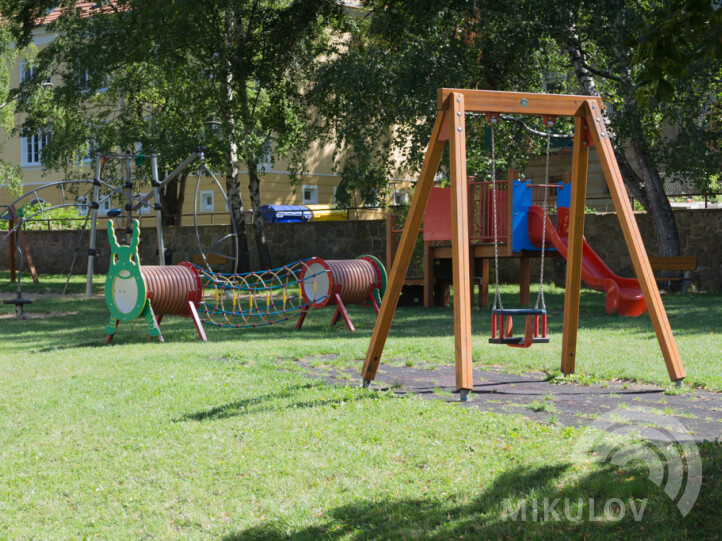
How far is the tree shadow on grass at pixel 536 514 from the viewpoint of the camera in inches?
146

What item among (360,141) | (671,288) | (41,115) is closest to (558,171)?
(671,288)

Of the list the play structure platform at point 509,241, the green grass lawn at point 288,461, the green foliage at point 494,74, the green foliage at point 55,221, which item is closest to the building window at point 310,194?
the green foliage at point 55,221

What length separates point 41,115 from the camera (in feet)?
77.1

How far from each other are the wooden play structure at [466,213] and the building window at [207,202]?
2894 cm

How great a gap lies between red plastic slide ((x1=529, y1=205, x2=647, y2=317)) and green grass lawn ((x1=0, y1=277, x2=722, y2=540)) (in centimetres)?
470

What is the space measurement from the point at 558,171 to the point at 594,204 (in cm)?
736

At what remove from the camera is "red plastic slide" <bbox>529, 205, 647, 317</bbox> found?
523 inches

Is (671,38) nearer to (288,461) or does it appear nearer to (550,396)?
(550,396)

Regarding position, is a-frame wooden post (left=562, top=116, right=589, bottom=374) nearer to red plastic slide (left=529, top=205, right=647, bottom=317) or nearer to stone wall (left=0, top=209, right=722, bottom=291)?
red plastic slide (left=529, top=205, right=647, bottom=317)

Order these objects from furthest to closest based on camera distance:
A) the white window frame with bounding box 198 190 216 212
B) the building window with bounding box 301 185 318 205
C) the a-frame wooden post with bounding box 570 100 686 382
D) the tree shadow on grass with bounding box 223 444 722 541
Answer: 1. the building window with bounding box 301 185 318 205
2. the white window frame with bounding box 198 190 216 212
3. the a-frame wooden post with bounding box 570 100 686 382
4. the tree shadow on grass with bounding box 223 444 722 541

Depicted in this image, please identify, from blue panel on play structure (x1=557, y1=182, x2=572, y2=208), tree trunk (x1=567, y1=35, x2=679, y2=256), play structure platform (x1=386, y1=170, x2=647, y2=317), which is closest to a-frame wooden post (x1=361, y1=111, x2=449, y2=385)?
play structure platform (x1=386, y1=170, x2=647, y2=317)

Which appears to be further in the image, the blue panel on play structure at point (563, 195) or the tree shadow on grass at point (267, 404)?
the blue panel on play structure at point (563, 195)

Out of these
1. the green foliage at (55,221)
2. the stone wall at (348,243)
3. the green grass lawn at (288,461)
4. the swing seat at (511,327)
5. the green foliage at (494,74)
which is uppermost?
the green foliage at (494,74)

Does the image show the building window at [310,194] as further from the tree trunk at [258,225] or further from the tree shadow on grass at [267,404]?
the tree shadow on grass at [267,404]
